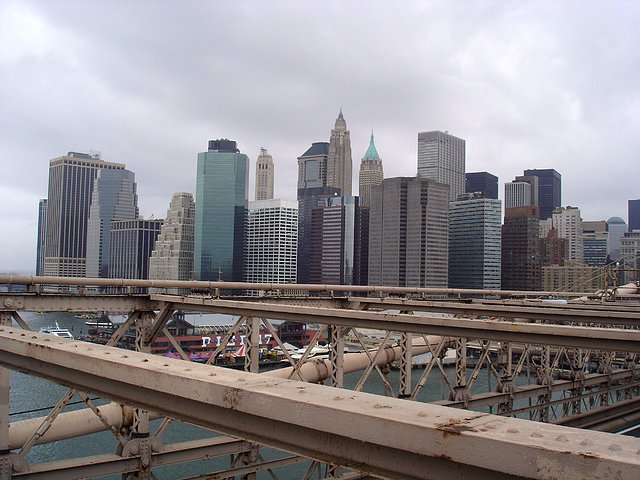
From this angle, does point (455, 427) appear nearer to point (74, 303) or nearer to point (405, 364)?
point (405, 364)

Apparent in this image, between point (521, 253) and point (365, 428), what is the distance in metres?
175

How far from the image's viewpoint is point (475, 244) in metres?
177

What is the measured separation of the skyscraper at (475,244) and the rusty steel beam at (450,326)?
16393 centimetres

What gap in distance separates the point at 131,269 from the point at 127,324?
199 metres

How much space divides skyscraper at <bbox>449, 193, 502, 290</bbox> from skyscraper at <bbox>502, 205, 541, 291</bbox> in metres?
2.24

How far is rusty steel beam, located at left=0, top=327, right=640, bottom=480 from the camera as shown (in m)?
2.27

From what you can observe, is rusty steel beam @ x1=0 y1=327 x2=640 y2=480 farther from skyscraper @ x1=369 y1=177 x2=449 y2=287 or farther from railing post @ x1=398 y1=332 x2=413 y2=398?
skyscraper @ x1=369 y1=177 x2=449 y2=287

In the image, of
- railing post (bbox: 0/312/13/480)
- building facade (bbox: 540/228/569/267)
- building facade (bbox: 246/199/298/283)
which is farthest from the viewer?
building facade (bbox: 246/199/298/283)

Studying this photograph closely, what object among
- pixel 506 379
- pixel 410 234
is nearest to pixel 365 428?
pixel 506 379

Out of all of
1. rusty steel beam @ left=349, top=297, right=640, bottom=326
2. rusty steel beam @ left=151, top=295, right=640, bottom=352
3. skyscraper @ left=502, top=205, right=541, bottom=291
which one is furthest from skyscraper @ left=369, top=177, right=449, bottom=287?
rusty steel beam @ left=151, top=295, right=640, bottom=352

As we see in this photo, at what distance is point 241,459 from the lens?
1130 cm

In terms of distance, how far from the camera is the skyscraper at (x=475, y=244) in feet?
560

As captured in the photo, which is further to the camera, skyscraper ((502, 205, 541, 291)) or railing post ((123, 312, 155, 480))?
skyscraper ((502, 205, 541, 291))

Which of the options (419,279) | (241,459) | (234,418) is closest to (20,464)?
(241,459)
